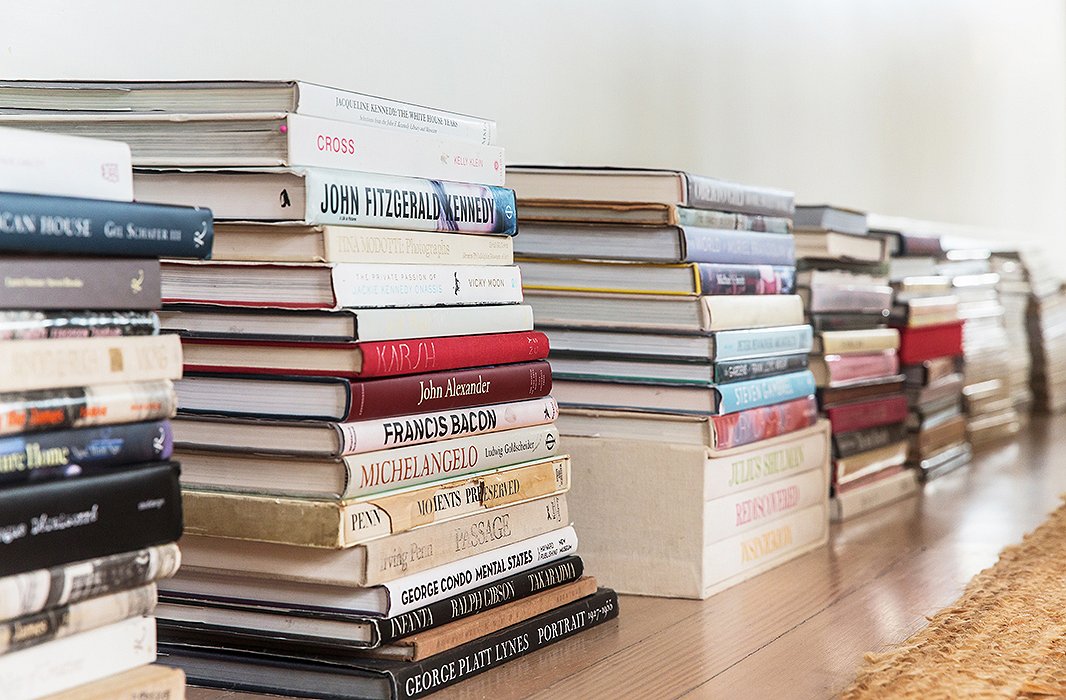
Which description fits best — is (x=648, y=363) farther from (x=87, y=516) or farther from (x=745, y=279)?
(x=87, y=516)

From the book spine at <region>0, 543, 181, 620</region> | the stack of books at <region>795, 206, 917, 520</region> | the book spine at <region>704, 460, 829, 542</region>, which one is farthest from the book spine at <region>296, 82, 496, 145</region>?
the stack of books at <region>795, 206, 917, 520</region>

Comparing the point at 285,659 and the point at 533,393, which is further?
the point at 533,393

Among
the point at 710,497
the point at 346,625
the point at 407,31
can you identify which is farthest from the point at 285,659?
the point at 407,31

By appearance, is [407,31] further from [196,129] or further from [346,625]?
[346,625]

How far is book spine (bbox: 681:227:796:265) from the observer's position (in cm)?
133

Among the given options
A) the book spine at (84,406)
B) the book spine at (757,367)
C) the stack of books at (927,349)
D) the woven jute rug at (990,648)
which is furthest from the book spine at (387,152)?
the stack of books at (927,349)

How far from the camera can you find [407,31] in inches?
57.6

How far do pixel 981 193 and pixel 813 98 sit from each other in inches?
57.2

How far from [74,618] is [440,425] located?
369 mm

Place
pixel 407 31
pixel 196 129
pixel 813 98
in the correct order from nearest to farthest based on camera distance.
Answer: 1. pixel 196 129
2. pixel 407 31
3. pixel 813 98

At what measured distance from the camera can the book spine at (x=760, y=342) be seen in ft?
4.43

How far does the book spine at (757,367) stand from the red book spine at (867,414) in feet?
0.74

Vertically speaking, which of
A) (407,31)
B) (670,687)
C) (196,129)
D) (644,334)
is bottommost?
(670,687)

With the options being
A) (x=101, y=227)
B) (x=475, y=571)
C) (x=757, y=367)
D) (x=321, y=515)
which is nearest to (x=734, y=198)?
(x=757, y=367)
